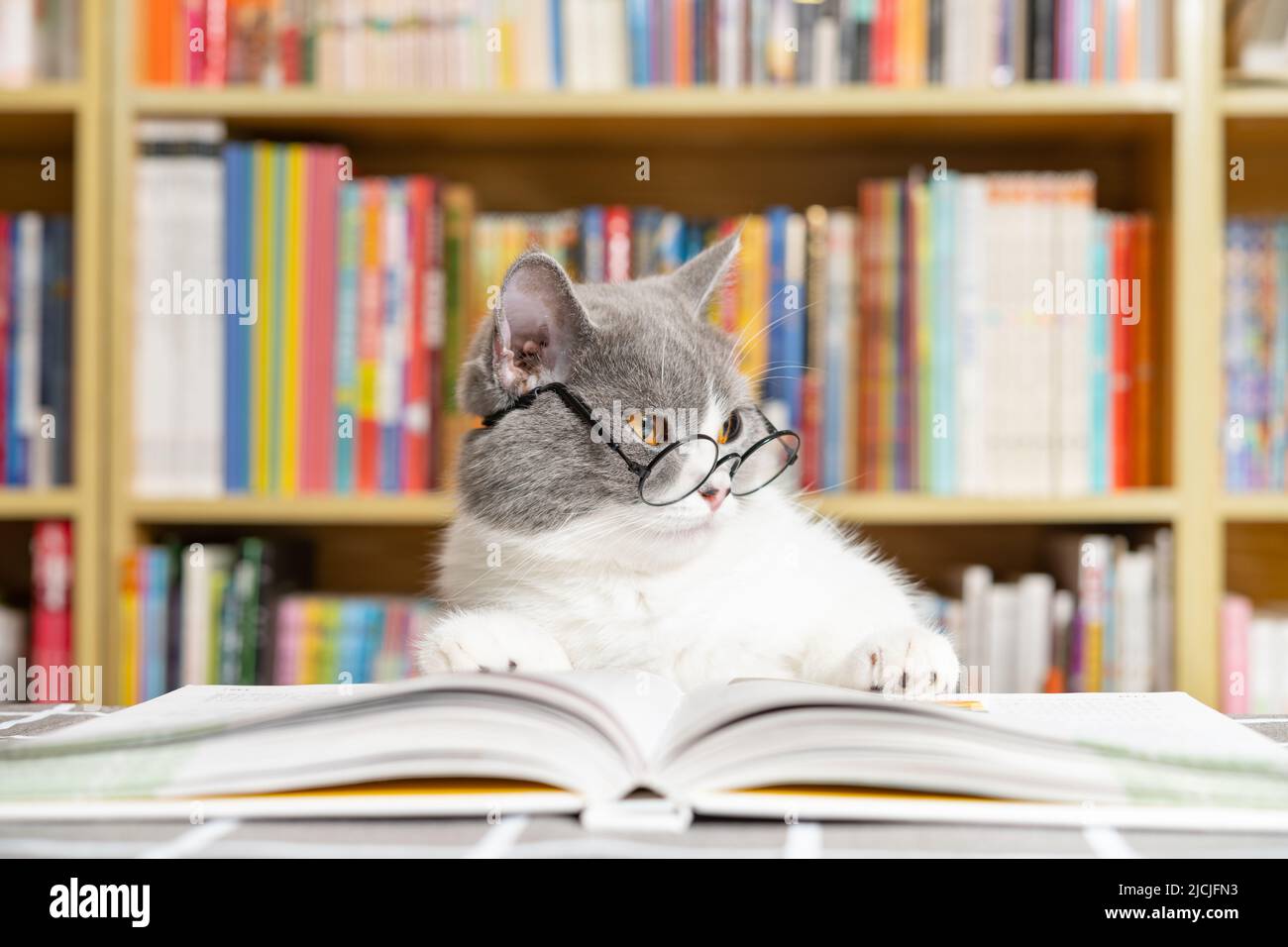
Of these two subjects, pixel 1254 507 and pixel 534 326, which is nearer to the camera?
pixel 534 326

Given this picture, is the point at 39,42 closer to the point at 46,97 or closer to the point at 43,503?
the point at 46,97

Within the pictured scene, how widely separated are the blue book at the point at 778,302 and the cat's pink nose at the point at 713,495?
2.19 ft

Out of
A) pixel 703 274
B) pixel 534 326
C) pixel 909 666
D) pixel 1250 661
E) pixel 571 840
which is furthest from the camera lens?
pixel 1250 661

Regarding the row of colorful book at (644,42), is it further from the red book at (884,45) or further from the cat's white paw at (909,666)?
the cat's white paw at (909,666)

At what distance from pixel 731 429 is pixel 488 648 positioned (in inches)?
10.3

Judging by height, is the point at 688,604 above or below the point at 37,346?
below

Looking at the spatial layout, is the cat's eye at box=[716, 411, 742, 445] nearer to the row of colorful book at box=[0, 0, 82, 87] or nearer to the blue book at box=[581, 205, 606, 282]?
the blue book at box=[581, 205, 606, 282]

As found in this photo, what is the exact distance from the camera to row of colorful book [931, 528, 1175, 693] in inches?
55.8

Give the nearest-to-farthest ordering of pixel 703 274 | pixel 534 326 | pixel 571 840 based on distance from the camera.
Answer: pixel 571 840 → pixel 534 326 → pixel 703 274

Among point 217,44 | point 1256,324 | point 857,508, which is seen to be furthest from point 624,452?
point 1256,324

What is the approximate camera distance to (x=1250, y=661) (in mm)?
1474

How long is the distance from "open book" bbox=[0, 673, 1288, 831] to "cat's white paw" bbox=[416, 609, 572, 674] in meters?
0.17

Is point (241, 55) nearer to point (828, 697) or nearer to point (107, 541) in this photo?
point (107, 541)
